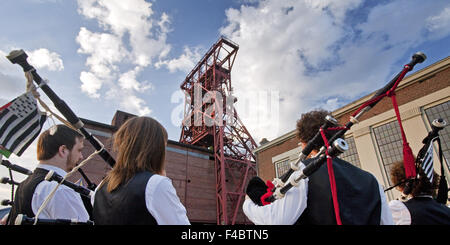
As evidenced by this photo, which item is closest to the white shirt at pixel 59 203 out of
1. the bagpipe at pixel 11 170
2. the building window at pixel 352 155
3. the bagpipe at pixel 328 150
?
the bagpipe at pixel 11 170

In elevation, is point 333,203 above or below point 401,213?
above

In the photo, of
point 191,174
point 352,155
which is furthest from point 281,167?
point 191,174

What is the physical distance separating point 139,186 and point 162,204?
211 mm

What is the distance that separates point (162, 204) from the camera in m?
1.42

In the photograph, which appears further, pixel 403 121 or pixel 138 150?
pixel 403 121

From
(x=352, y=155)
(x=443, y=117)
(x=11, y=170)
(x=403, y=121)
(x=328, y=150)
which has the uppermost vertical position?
(x=403, y=121)

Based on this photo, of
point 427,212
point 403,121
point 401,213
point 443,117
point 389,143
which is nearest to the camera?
point 427,212

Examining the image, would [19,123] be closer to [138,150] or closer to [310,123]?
[138,150]

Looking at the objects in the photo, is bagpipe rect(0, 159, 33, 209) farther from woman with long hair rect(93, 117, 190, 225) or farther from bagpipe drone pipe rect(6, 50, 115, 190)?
woman with long hair rect(93, 117, 190, 225)

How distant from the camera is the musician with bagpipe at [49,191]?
79.6 inches

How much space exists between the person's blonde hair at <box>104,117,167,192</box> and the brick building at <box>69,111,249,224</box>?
49.5ft

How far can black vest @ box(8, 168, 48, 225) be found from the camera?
201 centimetres

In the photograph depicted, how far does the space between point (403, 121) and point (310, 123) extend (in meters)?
11.0

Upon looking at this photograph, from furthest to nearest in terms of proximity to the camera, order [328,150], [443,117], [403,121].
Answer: [403,121] → [443,117] → [328,150]
